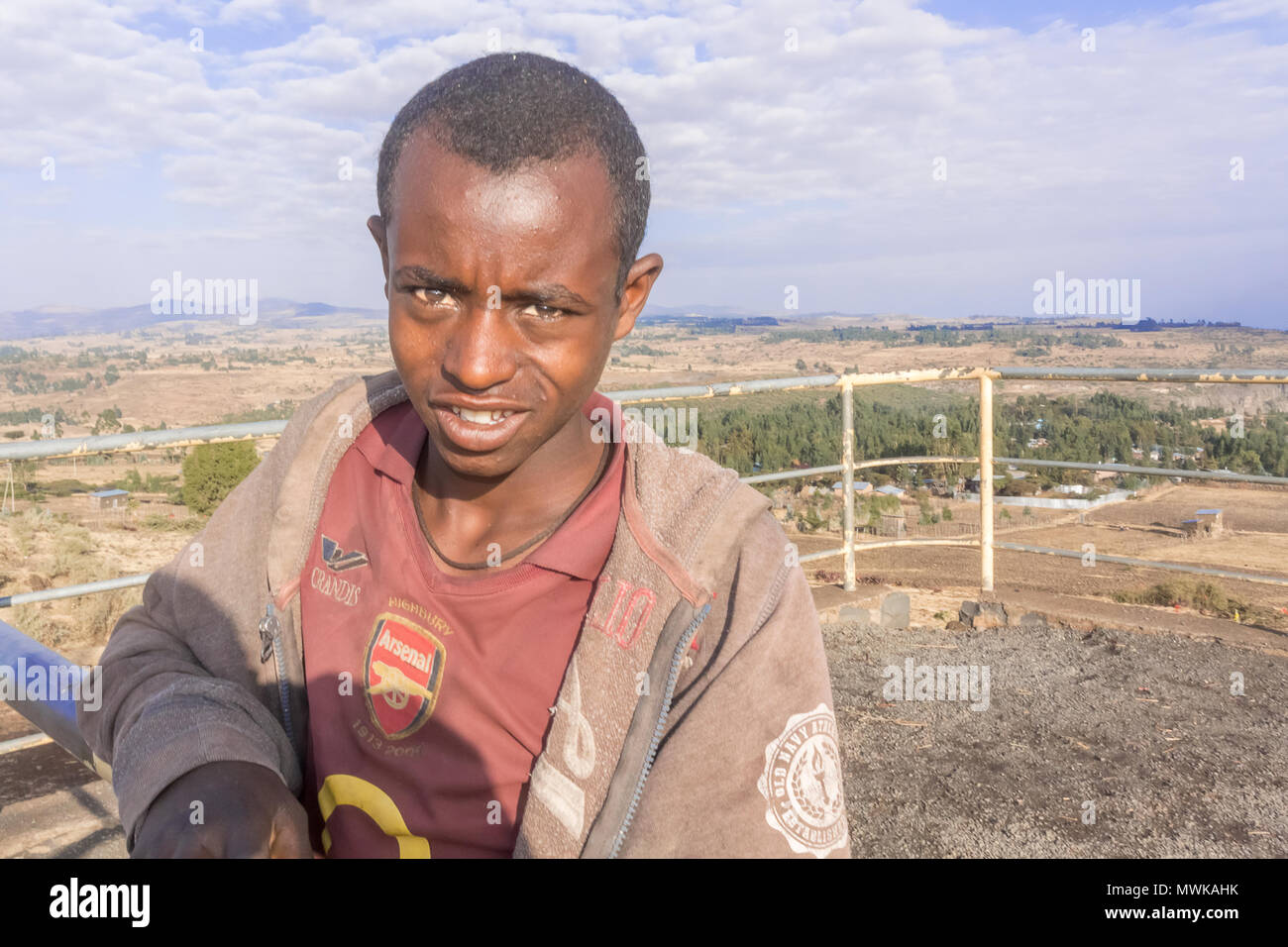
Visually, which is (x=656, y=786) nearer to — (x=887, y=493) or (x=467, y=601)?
(x=467, y=601)

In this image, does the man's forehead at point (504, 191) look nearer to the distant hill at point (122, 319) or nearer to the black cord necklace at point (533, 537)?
the black cord necklace at point (533, 537)

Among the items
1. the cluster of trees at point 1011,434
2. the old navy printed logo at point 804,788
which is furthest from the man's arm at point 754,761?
the cluster of trees at point 1011,434

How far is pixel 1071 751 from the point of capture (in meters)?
3.49

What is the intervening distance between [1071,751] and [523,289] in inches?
Result: 128

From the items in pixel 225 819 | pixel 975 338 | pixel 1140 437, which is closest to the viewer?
pixel 225 819

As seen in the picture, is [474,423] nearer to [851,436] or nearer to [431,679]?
[431,679]

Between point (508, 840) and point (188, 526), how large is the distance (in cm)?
1621

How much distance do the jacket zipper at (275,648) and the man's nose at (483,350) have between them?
43 cm

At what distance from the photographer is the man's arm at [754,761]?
0.90 metres

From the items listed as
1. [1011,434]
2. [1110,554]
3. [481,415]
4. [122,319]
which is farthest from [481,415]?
[122,319]

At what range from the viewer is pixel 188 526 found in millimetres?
15516

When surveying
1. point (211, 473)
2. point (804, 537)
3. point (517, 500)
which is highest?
point (517, 500)

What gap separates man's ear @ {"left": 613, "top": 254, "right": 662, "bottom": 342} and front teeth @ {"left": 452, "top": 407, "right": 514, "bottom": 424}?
0.58 feet

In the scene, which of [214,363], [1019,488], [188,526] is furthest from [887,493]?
[214,363]
